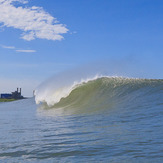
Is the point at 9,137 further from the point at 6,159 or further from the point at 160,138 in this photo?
the point at 160,138

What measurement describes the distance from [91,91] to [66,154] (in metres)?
14.4

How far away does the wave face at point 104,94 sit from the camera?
13.5 metres

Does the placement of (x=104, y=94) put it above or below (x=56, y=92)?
below

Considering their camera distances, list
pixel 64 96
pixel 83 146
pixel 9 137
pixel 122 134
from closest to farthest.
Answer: pixel 83 146 → pixel 122 134 → pixel 9 137 → pixel 64 96

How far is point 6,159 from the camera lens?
495 cm

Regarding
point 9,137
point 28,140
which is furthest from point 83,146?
point 9,137

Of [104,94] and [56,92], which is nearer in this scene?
[104,94]

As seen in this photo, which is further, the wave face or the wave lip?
the wave lip

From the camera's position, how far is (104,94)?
56.1 feet

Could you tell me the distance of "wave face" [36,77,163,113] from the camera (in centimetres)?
1347

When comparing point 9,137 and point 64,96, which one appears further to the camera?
point 64,96

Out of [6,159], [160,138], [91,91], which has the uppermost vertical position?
[91,91]

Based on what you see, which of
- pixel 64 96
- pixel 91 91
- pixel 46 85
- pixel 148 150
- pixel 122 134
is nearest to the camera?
pixel 148 150

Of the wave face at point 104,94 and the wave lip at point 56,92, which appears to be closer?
the wave face at point 104,94
